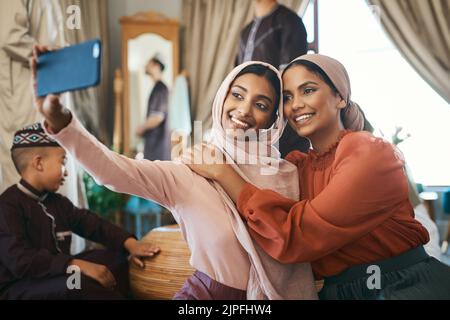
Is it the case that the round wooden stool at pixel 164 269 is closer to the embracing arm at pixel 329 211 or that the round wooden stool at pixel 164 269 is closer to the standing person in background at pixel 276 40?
the embracing arm at pixel 329 211

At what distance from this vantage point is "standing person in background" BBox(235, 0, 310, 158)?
3.52 ft

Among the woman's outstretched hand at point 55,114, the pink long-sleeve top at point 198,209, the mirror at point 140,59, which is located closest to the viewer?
the woman's outstretched hand at point 55,114

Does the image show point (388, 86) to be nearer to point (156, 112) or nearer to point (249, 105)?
point (249, 105)

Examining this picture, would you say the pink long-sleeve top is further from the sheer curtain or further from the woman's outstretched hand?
the sheer curtain

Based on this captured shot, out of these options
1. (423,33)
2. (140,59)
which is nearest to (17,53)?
(140,59)

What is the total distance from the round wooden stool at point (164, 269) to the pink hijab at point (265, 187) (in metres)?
0.16

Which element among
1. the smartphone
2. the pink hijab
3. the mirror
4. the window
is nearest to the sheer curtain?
the window

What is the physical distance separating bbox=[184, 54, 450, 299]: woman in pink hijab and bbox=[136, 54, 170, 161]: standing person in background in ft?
0.67

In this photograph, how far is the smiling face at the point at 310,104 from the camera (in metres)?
1.04

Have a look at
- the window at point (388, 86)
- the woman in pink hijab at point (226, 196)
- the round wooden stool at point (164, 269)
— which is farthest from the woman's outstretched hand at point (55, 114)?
the window at point (388, 86)

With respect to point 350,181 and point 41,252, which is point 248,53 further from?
point 41,252

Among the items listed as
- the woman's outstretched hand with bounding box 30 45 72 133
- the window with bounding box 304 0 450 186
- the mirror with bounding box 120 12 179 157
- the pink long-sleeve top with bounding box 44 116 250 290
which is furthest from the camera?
the mirror with bounding box 120 12 179 157

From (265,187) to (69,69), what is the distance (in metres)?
0.49

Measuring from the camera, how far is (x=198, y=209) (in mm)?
1018
